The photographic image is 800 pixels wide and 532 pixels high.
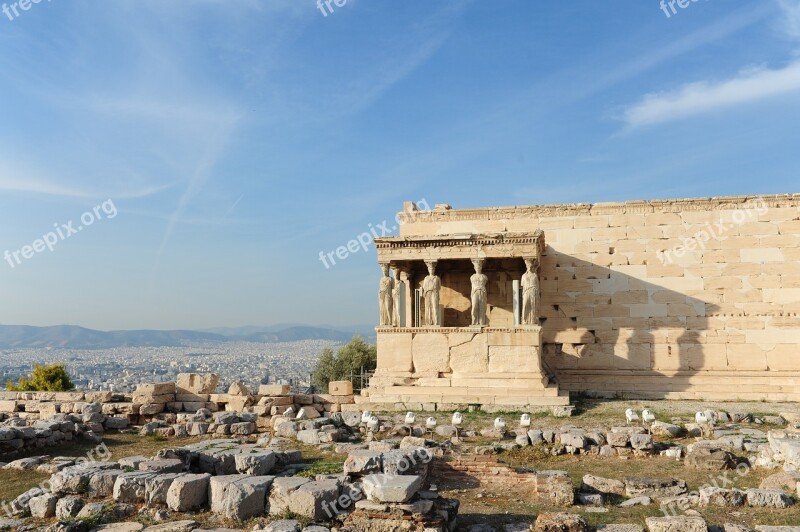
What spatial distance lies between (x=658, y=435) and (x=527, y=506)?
18.4ft

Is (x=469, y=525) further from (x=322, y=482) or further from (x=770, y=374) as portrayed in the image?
(x=770, y=374)

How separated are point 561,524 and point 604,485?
2445 millimetres

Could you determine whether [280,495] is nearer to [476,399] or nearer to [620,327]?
[476,399]

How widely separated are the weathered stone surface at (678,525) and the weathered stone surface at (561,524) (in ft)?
2.13

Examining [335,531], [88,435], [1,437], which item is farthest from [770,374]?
[1,437]

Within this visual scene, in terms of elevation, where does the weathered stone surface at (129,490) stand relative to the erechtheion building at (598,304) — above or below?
below

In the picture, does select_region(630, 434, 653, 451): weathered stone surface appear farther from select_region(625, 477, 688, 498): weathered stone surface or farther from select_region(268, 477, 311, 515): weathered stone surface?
select_region(268, 477, 311, 515): weathered stone surface

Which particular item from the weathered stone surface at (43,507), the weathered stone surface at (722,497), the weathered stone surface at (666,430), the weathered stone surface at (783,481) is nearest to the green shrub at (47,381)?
the weathered stone surface at (43,507)

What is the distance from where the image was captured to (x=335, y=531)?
6.77 meters

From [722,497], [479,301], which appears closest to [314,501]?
[722,497]

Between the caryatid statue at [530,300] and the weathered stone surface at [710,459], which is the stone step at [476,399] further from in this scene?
the weathered stone surface at [710,459]

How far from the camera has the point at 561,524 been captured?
686 centimetres

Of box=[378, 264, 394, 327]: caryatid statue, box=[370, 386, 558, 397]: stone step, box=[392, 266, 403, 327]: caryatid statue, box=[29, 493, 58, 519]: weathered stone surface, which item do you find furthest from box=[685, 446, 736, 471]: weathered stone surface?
box=[378, 264, 394, 327]: caryatid statue

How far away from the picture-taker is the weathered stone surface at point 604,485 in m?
8.94
